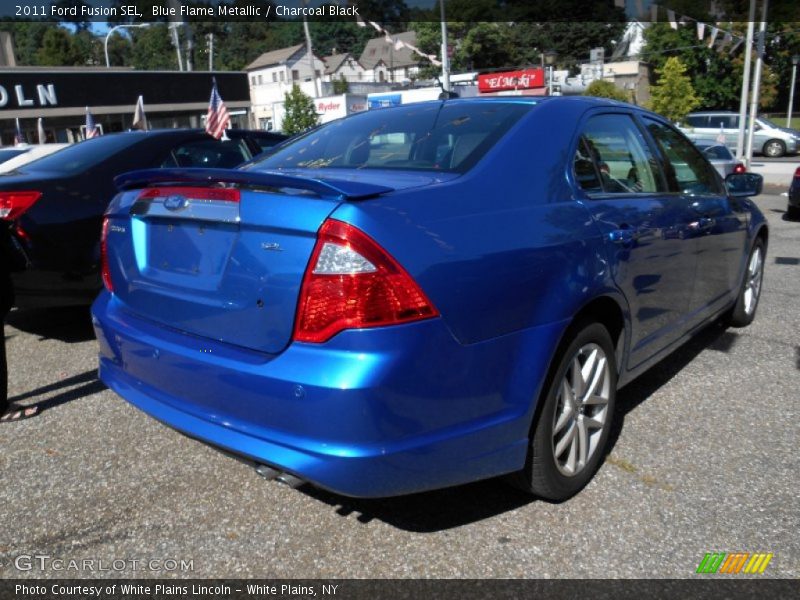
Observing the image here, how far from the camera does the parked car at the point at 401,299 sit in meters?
2.02

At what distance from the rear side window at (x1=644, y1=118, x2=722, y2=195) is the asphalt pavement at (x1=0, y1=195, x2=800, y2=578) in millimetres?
1205

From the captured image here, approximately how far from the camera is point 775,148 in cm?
2870

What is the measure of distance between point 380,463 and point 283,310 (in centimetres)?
56

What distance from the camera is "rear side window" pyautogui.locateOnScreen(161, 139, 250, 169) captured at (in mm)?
5423

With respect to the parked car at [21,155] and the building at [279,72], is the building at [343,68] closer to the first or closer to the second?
the building at [279,72]

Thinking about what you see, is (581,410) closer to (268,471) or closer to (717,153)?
(268,471)

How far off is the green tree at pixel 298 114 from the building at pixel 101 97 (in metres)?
3.21

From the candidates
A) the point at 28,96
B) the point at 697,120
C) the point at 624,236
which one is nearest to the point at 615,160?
the point at 624,236

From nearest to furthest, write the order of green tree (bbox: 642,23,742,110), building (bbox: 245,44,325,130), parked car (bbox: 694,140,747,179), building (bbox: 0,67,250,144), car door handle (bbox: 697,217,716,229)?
car door handle (bbox: 697,217,716,229) → parked car (bbox: 694,140,747,179) → building (bbox: 0,67,250,144) → green tree (bbox: 642,23,742,110) → building (bbox: 245,44,325,130)

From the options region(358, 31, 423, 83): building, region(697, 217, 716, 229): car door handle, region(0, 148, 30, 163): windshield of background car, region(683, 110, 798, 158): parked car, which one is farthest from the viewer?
region(358, 31, 423, 83): building

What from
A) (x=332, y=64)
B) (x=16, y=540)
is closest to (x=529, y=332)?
(x=16, y=540)

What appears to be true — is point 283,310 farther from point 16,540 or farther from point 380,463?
point 16,540

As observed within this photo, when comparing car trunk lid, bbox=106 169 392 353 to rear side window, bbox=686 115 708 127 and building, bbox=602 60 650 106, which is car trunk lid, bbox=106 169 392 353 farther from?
building, bbox=602 60 650 106

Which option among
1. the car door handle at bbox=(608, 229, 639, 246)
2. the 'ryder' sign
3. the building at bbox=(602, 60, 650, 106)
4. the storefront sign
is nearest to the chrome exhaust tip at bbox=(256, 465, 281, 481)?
the car door handle at bbox=(608, 229, 639, 246)
